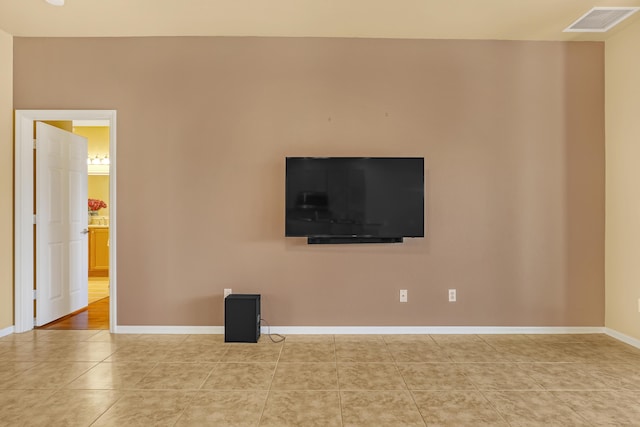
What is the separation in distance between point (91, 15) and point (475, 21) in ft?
11.0

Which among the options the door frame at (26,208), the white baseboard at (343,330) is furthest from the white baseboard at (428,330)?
the door frame at (26,208)

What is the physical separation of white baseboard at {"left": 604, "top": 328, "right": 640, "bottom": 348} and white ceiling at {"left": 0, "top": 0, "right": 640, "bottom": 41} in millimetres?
2829

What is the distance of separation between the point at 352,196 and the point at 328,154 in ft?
1.63

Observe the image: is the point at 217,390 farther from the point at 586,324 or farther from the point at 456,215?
the point at 586,324

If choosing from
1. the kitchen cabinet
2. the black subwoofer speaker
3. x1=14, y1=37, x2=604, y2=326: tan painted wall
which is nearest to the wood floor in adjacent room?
x1=14, y1=37, x2=604, y2=326: tan painted wall

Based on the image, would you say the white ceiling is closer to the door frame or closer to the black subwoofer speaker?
the door frame

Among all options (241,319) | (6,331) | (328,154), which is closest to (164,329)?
(241,319)

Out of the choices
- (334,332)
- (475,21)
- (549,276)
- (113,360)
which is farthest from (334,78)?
(113,360)

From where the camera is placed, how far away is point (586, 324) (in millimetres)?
3736

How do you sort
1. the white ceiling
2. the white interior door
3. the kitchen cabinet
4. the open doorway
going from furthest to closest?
1. the kitchen cabinet
2. the open doorway
3. the white interior door
4. the white ceiling

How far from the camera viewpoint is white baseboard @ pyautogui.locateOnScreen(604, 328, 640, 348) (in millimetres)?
3377

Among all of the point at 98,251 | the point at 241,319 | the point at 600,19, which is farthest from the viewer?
the point at 98,251

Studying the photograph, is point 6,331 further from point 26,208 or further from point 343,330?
point 343,330

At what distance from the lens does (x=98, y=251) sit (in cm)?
693
